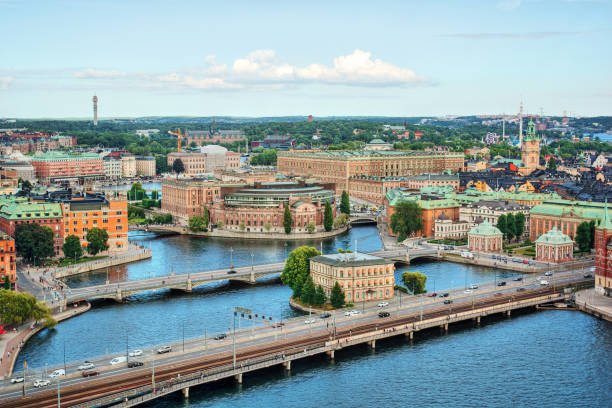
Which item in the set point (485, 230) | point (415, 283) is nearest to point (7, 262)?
point (415, 283)

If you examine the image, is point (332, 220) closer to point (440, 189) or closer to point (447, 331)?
point (440, 189)

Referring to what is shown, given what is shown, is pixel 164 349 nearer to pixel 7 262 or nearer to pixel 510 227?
pixel 7 262

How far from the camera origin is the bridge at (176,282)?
82.4 meters

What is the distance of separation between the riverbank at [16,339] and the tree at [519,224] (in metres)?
63.5

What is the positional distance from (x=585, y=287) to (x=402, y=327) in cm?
2718

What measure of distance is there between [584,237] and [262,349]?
190 feet

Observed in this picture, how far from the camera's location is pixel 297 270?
8231 centimetres

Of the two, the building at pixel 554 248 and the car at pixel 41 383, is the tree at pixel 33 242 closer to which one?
the car at pixel 41 383

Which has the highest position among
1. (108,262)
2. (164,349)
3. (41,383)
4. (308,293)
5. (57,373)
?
(308,293)

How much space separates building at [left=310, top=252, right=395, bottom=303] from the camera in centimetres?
7712

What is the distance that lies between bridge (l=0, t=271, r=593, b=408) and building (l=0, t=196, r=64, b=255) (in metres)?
45.2

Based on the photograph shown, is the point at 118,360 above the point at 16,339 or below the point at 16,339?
above

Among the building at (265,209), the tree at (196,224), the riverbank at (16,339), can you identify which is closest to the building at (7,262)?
the riverbank at (16,339)

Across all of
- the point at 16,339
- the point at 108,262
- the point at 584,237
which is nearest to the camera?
the point at 16,339
